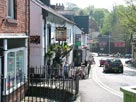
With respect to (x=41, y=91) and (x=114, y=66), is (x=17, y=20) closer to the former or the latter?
(x=41, y=91)

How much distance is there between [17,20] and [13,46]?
3.67 feet

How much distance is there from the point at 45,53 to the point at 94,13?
16039 cm

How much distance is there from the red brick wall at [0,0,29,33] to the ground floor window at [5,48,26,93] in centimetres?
85

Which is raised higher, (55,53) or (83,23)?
(83,23)

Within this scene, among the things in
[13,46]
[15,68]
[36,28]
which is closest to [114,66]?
[36,28]

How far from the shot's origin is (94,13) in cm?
18562

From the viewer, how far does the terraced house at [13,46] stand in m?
13.9

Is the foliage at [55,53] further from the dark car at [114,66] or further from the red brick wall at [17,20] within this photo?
the dark car at [114,66]

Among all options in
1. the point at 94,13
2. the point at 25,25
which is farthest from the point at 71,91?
the point at 94,13

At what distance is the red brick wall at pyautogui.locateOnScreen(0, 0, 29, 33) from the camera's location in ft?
45.5

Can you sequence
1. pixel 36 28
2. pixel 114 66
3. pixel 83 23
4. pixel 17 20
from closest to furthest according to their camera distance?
pixel 17 20 → pixel 36 28 → pixel 114 66 → pixel 83 23

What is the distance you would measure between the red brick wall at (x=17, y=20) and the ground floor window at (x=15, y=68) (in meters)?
0.85

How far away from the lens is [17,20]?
1582cm

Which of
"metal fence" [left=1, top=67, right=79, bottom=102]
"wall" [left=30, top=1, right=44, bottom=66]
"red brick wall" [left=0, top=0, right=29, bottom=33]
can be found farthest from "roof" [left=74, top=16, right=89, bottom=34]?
"red brick wall" [left=0, top=0, right=29, bottom=33]
